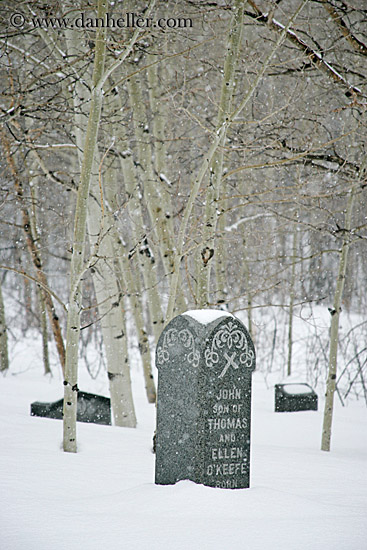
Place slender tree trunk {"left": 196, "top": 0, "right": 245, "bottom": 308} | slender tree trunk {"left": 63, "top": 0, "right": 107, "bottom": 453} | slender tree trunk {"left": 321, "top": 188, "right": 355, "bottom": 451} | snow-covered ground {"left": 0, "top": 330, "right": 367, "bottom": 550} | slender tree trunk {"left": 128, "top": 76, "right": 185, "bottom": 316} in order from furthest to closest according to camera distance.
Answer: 1. slender tree trunk {"left": 128, "top": 76, "right": 185, "bottom": 316}
2. slender tree trunk {"left": 321, "top": 188, "right": 355, "bottom": 451}
3. slender tree trunk {"left": 196, "top": 0, "right": 245, "bottom": 308}
4. slender tree trunk {"left": 63, "top": 0, "right": 107, "bottom": 453}
5. snow-covered ground {"left": 0, "top": 330, "right": 367, "bottom": 550}

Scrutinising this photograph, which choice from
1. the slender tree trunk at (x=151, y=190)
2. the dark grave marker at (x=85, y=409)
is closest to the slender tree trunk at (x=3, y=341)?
the dark grave marker at (x=85, y=409)

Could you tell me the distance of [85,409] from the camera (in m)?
7.47

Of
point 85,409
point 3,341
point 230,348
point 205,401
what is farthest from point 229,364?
point 3,341

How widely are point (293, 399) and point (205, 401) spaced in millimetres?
6421

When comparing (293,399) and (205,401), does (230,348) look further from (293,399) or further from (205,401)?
(293,399)

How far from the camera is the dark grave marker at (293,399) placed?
9852 mm

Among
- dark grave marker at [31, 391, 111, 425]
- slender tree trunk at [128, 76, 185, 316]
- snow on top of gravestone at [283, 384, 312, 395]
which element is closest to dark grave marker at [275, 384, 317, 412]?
snow on top of gravestone at [283, 384, 312, 395]

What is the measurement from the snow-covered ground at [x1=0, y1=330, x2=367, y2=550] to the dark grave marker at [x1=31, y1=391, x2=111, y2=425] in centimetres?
79

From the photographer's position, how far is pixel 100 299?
6.73 metres

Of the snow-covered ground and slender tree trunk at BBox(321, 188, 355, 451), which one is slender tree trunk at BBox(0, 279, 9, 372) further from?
slender tree trunk at BBox(321, 188, 355, 451)

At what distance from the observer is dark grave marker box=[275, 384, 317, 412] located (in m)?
9.85

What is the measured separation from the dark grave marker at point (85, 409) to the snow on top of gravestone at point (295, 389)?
377cm

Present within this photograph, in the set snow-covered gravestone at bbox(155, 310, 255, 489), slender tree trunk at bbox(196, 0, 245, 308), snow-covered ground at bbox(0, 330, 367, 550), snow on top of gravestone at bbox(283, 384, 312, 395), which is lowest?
snow-covered ground at bbox(0, 330, 367, 550)

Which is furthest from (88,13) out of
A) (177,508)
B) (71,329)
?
(177,508)
